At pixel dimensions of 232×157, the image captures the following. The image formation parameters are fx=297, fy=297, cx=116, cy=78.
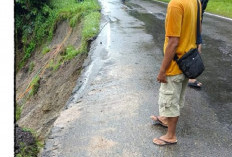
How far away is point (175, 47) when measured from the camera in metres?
3.37

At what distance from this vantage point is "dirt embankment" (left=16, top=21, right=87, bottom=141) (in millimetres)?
6648

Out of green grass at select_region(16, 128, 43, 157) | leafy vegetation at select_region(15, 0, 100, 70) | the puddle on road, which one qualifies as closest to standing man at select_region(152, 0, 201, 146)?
green grass at select_region(16, 128, 43, 157)

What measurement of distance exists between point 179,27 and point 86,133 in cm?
204

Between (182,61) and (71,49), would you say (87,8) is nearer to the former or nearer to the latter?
(71,49)

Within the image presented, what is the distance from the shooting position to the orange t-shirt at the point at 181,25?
323 cm

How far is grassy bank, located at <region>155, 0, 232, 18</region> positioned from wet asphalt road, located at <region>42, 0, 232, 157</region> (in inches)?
259

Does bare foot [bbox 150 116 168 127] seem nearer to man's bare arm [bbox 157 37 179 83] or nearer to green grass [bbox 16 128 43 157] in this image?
man's bare arm [bbox 157 37 179 83]

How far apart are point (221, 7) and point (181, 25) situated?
552 inches

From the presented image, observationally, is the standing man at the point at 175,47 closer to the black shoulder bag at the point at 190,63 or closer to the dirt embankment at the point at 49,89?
the black shoulder bag at the point at 190,63

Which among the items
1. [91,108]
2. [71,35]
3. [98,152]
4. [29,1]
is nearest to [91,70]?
[91,108]

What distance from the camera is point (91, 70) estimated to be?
7000 millimetres

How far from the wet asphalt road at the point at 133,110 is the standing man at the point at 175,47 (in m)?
0.50

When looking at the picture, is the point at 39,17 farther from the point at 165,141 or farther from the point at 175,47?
the point at 175,47

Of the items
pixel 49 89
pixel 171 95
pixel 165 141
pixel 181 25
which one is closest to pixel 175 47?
pixel 181 25
